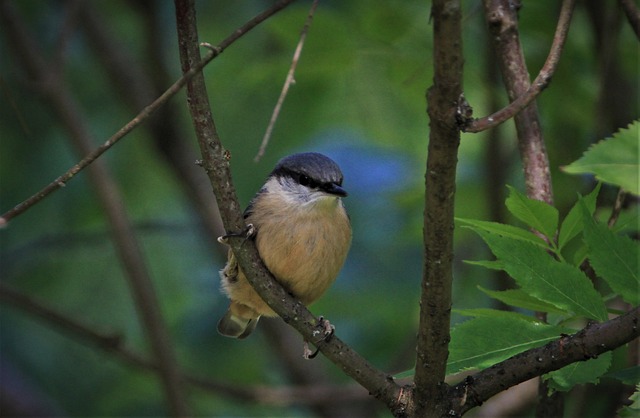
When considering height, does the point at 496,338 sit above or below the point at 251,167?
below

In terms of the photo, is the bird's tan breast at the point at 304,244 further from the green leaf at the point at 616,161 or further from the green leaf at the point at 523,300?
the green leaf at the point at 616,161

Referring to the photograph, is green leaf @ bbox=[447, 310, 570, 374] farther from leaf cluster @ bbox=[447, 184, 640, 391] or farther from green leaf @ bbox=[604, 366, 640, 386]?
green leaf @ bbox=[604, 366, 640, 386]

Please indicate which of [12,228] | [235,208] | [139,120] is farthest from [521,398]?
[12,228]

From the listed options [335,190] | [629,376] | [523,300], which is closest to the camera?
[629,376]

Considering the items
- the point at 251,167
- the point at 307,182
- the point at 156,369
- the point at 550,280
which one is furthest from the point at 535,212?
the point at 251,167

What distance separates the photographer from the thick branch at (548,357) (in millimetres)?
2174

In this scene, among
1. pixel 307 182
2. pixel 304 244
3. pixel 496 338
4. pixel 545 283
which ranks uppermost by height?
pixel 307 182

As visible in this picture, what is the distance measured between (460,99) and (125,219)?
3.64 m

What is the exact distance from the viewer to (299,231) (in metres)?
4.23

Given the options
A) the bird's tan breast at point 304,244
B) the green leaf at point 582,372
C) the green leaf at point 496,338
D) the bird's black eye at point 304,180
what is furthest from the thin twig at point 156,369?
the green leaf at point 582,372

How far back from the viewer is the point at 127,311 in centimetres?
742

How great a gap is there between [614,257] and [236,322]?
3.36m

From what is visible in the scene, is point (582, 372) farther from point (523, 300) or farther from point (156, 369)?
point (156, 369)

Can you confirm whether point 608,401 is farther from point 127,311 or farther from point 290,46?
point 127,311
